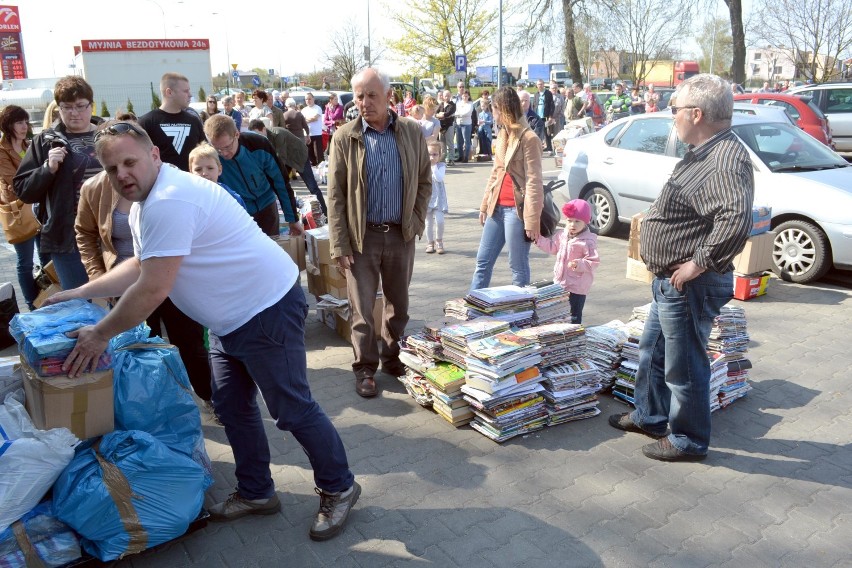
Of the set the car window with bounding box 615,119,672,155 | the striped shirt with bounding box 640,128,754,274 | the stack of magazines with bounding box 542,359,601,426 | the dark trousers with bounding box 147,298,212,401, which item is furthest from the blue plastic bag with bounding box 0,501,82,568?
the car window with bounding box 615,119,672,155

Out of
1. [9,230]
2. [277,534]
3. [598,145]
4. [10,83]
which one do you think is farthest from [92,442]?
[10,83]

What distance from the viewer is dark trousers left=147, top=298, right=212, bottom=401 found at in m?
4.26

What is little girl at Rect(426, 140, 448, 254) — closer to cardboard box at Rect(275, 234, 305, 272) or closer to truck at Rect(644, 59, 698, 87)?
cardboard box at Rect(275, 234, 305, 272)

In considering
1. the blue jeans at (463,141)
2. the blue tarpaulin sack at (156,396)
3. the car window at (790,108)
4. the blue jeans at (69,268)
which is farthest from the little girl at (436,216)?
the blue jeans at (463,141)

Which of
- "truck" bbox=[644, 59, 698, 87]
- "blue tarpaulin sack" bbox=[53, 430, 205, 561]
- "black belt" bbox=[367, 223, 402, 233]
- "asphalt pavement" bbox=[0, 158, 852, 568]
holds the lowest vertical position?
"asphalt pavement" bbox=[0, 158, 852, 568]

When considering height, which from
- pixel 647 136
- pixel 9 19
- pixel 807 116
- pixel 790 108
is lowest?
pixel 647 136

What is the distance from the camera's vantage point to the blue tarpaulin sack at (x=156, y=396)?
10.8 ft

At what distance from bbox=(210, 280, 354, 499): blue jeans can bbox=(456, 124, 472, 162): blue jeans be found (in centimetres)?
1634

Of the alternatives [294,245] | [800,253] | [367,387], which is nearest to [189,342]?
[367,387]

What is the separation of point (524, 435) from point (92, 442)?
7.80ft

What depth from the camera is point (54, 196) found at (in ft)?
15.3

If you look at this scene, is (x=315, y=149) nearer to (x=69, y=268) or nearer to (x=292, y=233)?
(x=292, y=233)

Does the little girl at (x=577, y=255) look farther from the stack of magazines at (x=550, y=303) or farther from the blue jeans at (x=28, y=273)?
the blue jeans at (x=28, y=273)

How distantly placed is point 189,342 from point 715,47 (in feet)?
213
